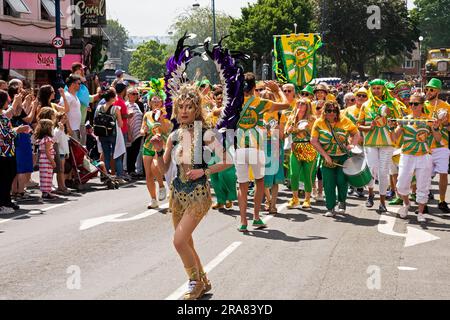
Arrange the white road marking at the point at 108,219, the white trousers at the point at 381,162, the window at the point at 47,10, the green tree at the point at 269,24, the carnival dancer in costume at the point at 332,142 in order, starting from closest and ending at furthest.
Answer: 1. the white road marking at the point at 108,219
2. the carnival dancer in costume at the point at 332,142
3. the white trousers at the point at 381,162
4. the window at the point at 47,10
5. the green tree at the point at 269,24

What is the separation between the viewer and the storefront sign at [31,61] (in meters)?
34.9

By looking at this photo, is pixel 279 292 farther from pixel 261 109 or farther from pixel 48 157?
pixel 48 157

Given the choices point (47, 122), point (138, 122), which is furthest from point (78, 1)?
point (47, 122)

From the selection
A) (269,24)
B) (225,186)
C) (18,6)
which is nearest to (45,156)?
(225,186)

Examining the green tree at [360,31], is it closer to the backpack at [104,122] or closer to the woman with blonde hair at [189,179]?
the backpack at [104,122]

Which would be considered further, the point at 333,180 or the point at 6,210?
the point at 6,210

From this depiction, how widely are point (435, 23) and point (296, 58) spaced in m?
132

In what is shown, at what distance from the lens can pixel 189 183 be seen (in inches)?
303

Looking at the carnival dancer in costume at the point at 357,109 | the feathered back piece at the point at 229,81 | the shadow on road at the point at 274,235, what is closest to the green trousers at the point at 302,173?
the carnival dancer in costume at the point at 357,109

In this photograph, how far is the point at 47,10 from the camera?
1554 inches

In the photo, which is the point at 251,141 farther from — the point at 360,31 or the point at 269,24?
the point at 360,31

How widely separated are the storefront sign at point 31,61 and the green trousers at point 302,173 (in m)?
21.8
